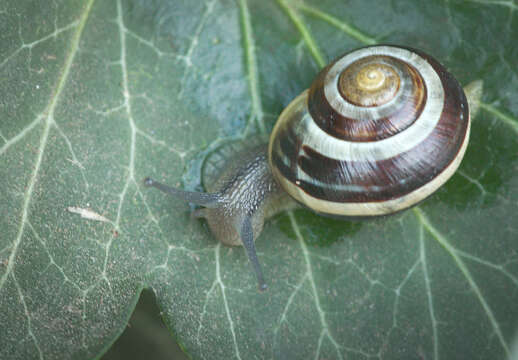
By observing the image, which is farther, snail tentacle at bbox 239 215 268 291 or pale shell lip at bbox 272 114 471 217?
snail tentacle at bbox 239 215 268 291

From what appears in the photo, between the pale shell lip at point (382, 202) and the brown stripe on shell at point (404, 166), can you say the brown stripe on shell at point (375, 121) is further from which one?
the pale shell lip at point (382, 202)

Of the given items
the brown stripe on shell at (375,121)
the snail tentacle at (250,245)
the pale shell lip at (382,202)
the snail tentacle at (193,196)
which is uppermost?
the brown stripe on shell at (375,121)

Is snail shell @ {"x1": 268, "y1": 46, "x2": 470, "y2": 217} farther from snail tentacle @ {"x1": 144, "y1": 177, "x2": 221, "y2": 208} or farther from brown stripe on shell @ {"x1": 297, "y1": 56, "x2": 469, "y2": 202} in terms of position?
snail tentacle @ {"x1": 144, "y1": 177, "x2": 221, "y2": 208}

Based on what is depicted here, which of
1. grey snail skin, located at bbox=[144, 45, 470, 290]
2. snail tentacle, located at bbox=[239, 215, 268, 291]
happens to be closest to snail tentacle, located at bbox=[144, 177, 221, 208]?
grey snail skin, located at bbox=[144, 45, 470, 290]

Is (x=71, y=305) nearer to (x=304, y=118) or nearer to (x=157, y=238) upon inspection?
(x=157, y=238)

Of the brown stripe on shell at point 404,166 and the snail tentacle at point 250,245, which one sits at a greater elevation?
the brown stripe on shell at point 404,166

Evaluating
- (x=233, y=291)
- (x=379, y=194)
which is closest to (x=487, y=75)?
(x=379, y=194)

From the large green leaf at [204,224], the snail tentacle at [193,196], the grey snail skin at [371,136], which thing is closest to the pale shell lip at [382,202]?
the grey snail skin at [371,136]
